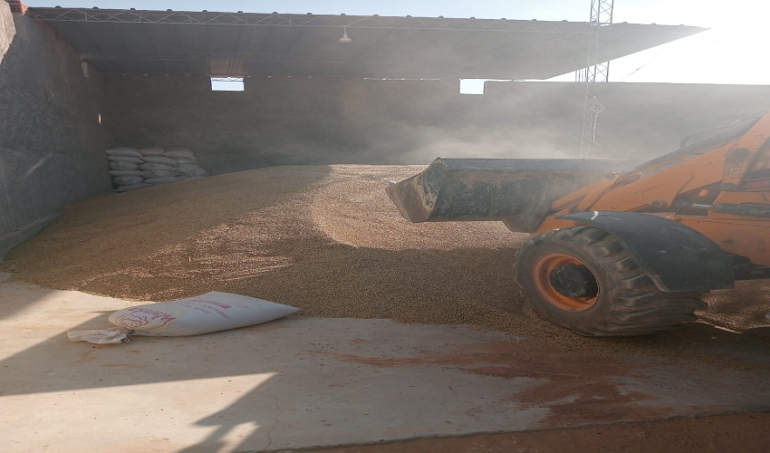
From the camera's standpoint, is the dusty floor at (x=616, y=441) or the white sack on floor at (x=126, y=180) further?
the white sack on floor at (x=126, y=180)

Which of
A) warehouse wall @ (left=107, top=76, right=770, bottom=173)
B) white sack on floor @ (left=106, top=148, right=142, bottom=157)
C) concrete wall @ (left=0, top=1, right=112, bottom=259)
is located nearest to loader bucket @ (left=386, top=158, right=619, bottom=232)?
concrete wall @ (left=0, top=1, right=112, bottom=259)

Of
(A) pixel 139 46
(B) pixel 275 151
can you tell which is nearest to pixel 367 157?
(B) pixel 275 151

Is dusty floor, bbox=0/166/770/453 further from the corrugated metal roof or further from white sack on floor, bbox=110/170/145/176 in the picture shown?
white sack on floor, bbox=110/170/145/176

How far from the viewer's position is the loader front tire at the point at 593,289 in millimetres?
3400

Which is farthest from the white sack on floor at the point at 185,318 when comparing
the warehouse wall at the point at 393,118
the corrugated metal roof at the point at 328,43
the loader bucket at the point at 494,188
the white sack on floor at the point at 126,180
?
the warehouse wall at the point at 393,118

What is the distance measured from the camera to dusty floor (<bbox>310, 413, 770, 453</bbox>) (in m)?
2.25

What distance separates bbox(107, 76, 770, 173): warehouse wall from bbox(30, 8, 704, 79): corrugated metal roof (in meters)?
0.74

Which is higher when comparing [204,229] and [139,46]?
[139,46]

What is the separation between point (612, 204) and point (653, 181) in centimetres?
37

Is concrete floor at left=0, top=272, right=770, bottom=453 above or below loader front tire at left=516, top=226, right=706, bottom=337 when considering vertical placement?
below

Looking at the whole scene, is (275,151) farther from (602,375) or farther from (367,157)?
(602,375)

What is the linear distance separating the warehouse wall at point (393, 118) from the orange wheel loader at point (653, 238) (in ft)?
37.9

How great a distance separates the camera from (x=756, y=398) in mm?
2773

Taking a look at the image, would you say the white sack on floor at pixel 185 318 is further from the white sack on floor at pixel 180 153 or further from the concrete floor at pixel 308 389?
the white sack on floor at pixel 180 153
